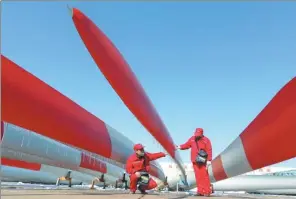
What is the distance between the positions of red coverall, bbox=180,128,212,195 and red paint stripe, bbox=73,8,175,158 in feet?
4.98

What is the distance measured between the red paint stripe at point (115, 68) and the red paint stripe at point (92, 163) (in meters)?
3.56

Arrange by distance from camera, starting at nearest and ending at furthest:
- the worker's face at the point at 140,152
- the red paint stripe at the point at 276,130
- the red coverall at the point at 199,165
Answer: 1. the red paint stripe at the point at 276,130
2. the red coverall at the point at 199,165
3. the worker's face at the point at 140,152

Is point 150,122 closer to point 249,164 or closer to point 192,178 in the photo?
point 249,164

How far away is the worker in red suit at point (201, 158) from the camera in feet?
26.6

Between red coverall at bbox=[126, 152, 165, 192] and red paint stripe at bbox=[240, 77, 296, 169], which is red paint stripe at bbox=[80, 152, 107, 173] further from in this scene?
red paint stripe at bbox=[240, 77, 296, 169]

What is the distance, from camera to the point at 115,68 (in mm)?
7656

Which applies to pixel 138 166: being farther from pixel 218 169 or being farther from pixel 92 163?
pixel 92 163

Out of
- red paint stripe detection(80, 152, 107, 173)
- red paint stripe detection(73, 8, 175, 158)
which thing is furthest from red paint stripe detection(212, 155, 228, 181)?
red paint stripe detection(80, 152, 107, 173)

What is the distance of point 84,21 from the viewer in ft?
21.7

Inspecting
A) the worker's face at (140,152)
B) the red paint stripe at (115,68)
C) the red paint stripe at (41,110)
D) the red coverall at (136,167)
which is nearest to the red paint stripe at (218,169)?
the red paint stripe at (115,68)

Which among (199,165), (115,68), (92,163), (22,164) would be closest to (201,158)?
(199,165)

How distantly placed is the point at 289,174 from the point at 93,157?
12.4m

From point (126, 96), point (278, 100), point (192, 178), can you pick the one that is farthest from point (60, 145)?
point (192, 178)

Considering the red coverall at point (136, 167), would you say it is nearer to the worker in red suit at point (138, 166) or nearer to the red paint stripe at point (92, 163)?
Result: the worker in red suit at point (138, 166)
